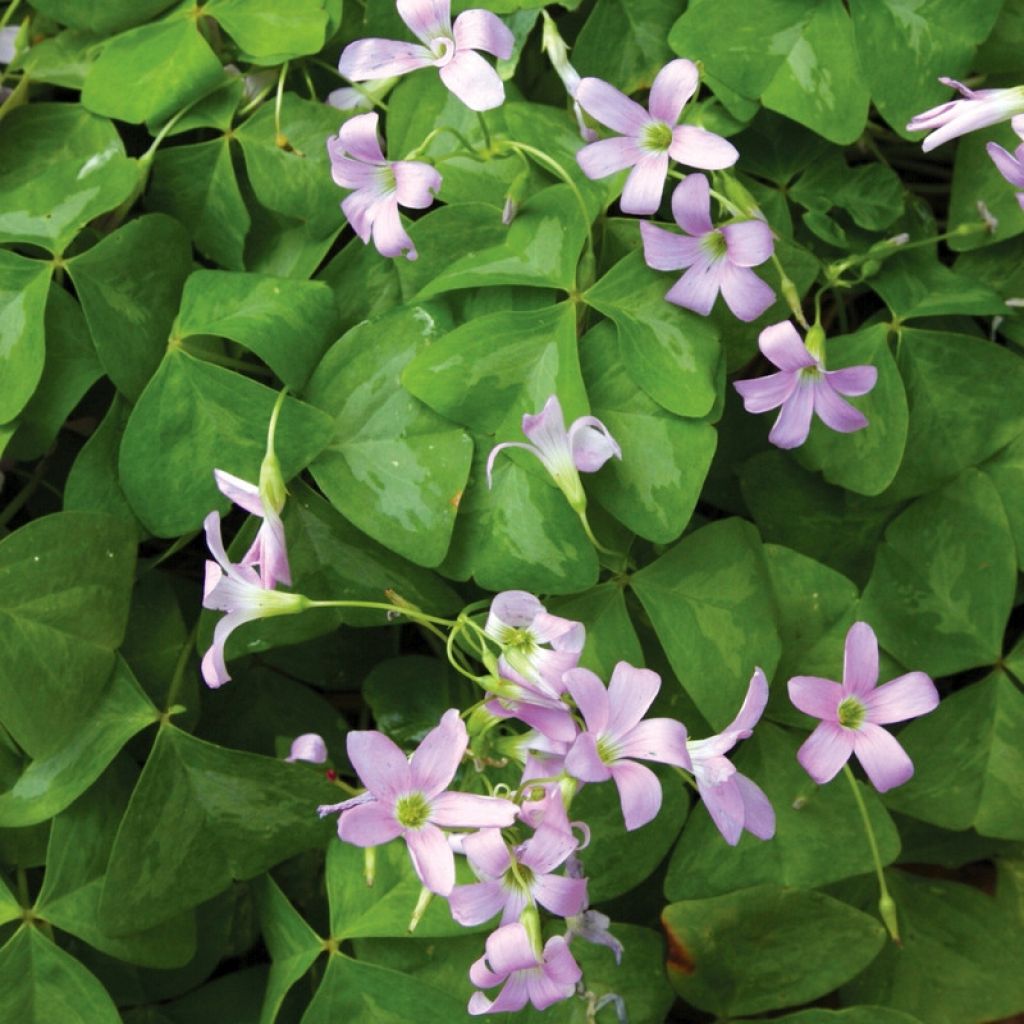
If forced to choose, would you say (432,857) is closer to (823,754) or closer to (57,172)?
(823,754)

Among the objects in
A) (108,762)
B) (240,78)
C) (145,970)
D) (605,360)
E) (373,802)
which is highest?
(240,78)

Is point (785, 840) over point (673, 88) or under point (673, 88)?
under

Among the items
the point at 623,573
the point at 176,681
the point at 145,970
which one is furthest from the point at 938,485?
the point at 145,970

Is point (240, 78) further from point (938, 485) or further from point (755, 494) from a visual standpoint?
point (938, 485)

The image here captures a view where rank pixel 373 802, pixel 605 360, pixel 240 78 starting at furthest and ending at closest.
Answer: pixel 240 78 → pixel 605 360 → pixel 373 802

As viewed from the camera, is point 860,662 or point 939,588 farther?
point 939,588

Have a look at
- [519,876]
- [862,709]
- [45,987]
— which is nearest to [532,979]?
[519,876]

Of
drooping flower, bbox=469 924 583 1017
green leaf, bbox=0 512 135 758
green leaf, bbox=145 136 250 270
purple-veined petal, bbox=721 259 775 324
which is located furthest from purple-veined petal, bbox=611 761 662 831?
green leaf, bbox=145 136 250 270
